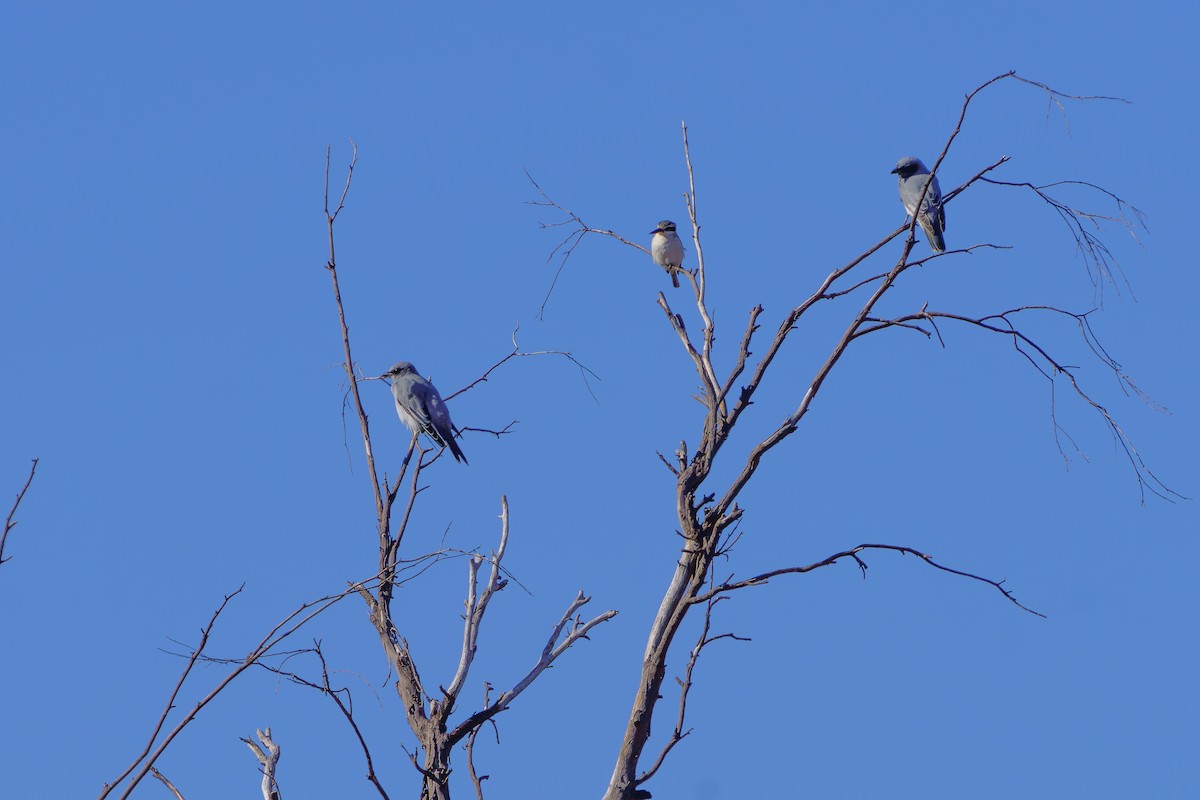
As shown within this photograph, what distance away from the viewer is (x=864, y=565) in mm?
5090

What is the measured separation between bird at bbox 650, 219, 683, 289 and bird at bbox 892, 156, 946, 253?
2145 millimetres

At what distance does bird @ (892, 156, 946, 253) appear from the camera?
10.7 m

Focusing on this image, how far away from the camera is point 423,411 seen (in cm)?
1005

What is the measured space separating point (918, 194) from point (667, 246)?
3.06 m

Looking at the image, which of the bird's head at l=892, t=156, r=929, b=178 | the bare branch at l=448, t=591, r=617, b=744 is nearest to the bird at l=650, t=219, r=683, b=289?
the bird's head at l=892, t=156, r=929, b=178

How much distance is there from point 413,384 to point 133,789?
6974 millimetres

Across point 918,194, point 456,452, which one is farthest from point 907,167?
point 456,452

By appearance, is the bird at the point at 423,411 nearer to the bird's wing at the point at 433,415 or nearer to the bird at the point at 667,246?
the bird's wing at the point at 433,415

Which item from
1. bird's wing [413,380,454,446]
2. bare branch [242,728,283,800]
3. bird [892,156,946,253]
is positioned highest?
bird [892,156,946,253]

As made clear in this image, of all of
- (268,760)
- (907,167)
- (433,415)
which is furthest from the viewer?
(907,167)

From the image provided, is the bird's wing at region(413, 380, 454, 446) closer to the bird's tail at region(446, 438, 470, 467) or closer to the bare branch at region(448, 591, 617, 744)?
the bird's tail at region(446, 438, 470, 467)

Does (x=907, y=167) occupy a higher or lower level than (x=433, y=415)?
higher

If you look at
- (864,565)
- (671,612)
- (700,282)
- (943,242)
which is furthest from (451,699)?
(943,242)

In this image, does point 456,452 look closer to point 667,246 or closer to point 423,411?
point 423,411
